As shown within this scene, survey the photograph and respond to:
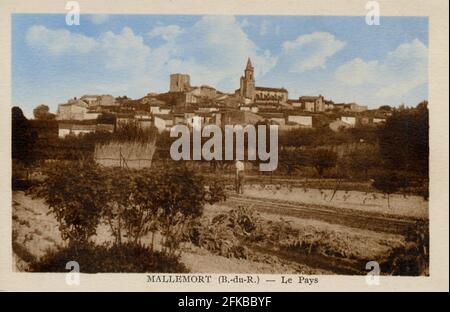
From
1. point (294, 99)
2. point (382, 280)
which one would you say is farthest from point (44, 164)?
point (382, 280)

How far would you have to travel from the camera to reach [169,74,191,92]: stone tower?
199 inches

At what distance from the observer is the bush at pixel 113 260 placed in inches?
198

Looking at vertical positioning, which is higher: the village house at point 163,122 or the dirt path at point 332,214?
the village house at point 163,122

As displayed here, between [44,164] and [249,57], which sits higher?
[249,57]

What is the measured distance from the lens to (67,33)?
5.07 meters

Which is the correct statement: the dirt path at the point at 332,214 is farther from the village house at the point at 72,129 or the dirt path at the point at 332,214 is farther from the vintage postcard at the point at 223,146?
the village house at the point at 72,129

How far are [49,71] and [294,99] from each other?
110 inches

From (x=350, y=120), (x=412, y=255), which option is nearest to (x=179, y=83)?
(x=350, y=120)

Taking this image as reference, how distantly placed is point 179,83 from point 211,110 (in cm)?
47

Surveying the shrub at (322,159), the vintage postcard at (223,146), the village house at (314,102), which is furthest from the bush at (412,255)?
the village house at (314,102)

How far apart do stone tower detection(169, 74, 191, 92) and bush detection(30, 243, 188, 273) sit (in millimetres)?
1830
